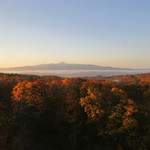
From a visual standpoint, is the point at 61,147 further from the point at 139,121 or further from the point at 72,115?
the point at 139,121

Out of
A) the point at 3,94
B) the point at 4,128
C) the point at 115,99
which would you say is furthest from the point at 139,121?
the point at 3,94

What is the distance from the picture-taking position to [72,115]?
36156mm

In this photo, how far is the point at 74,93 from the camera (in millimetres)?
39469

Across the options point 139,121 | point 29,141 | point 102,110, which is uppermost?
point 102,110

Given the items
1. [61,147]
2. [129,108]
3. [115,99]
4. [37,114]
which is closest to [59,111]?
[37,114]

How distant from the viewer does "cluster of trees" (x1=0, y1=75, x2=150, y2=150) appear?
2875 cm

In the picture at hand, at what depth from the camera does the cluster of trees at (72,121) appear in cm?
2875

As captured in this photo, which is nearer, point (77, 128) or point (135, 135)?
point (135, 135)

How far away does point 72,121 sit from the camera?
113 ft

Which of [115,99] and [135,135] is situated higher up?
[115,99]

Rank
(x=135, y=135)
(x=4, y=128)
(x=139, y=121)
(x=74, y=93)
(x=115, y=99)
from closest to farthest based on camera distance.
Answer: (x=4, y=128)
(x=135, y=135)
(x=139, y=121)
(x=115, y=99)
(x=74, y=93)

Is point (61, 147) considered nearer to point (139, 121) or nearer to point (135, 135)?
point (135, 135)

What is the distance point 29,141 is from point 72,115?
11.4m

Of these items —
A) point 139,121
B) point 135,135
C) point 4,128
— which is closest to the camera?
point 4,128
